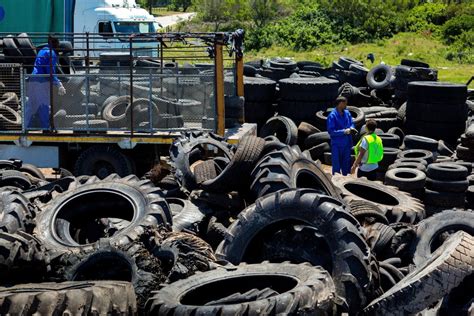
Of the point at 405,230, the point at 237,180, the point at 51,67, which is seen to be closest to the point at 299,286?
the point at 405,230

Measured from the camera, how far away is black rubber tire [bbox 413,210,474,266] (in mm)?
7640

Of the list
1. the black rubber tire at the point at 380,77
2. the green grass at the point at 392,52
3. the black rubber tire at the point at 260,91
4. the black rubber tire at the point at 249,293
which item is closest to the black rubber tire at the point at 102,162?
the black rubber tire at the point at 260,91

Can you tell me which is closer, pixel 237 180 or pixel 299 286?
pixel 299 286

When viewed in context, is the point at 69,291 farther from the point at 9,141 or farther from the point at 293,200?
the point at 9,141

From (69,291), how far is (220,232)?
121 inches

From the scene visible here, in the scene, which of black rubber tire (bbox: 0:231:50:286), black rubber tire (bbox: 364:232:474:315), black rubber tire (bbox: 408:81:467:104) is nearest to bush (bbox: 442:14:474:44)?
black rubber tire (bbox: 408:81:467:104)

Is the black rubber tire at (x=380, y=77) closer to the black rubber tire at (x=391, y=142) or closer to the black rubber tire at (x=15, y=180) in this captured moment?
the black rubber tire at (x=391, y=142)

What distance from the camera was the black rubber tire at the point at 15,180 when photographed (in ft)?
32.1

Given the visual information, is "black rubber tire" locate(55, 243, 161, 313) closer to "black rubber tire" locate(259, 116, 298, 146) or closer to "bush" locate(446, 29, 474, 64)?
"black rubber tire" locate(259, 116, 298, 146)

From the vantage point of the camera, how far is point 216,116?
11.8 metres

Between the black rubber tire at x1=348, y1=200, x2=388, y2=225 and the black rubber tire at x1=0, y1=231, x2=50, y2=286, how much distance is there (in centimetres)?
349

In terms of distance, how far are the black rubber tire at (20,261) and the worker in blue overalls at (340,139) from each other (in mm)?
6048

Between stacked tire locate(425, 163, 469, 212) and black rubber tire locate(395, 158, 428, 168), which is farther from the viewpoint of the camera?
black rubber tire locate(395, 158, 428, 168)

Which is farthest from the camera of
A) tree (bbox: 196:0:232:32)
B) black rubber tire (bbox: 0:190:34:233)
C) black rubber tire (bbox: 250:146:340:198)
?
tree (bbox: 196:0:232:32)
